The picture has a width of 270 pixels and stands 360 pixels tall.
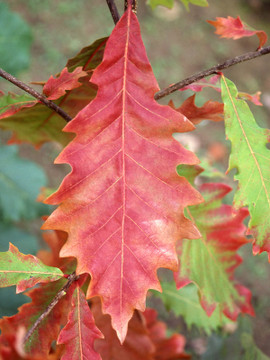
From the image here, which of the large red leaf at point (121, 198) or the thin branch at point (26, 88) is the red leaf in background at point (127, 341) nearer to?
the large red leaf at point (121, 198)

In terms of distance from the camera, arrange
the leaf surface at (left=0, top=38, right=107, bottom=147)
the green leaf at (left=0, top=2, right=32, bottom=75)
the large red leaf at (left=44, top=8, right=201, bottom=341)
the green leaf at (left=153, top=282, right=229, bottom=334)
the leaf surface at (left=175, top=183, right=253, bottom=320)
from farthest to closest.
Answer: the green leaf at (left=0, top=2, right=32, bottom=75)
the green leaf at (left=153, top=282, right=229, bottom=334)
the leaf surface at (left=175, top=183, right=253, bottom=320)
the leaf surface at (left=0, top=38, right=107, bottom=147)
the large red leaf at (left=44, top=8, right=201, bottom=341)

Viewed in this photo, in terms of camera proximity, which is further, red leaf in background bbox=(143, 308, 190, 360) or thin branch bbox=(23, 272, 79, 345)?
red leaf in background bbox=(143, 308, 190, 360)

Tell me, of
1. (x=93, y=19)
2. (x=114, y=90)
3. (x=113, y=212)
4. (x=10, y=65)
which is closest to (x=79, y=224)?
(x=113, y=212)

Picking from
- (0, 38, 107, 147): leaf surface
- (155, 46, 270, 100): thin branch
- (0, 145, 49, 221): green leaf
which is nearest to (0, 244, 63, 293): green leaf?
(0, 38, 107, 147): leaf surface

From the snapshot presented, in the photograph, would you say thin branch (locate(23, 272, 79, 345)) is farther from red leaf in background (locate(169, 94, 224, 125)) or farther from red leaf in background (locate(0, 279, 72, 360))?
red leaf in background (locate(169, 94, 224, 125))

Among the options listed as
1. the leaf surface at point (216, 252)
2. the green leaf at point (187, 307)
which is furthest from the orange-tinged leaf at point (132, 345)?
the green leaf at point (187, 307)

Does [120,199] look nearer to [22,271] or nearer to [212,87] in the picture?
[22,271]

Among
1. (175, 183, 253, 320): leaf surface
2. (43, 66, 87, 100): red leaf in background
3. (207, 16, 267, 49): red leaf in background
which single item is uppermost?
(43, 66, 87, 100): red leaf in background

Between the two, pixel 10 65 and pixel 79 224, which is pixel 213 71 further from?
pixel 10 65
